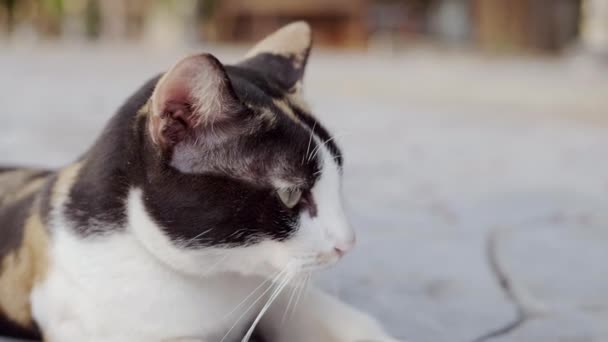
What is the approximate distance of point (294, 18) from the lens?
7203 mm

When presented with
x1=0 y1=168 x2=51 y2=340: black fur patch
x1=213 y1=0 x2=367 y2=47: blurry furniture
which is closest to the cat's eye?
x1=0 y1=168 x2=51 y2=340: black fur patch

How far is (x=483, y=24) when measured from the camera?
21.5 ft

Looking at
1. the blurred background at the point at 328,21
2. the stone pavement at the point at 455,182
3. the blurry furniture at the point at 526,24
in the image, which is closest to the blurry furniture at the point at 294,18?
the blurred background at the point at 328,21

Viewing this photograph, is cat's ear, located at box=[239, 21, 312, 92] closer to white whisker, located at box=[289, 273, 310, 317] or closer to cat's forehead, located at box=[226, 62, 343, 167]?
cat's forehead, located at box=[226, 62, 343, 167]

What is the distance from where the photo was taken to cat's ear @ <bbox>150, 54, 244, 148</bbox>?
0.69 m

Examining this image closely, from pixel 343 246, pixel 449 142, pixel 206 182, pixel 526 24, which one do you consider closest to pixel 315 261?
pixel 343 246

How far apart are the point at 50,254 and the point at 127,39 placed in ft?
23.3

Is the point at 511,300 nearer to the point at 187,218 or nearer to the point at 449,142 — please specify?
the point at 187,218

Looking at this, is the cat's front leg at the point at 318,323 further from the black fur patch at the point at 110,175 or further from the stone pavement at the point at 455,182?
the black fur patch at the point at 110,175

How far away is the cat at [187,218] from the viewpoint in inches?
28.9

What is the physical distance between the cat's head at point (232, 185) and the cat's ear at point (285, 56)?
100 mm

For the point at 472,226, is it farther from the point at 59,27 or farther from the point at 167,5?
the point at 59,27

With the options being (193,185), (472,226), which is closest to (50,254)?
(193,185)

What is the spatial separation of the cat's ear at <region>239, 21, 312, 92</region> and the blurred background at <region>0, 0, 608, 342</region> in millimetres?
96
